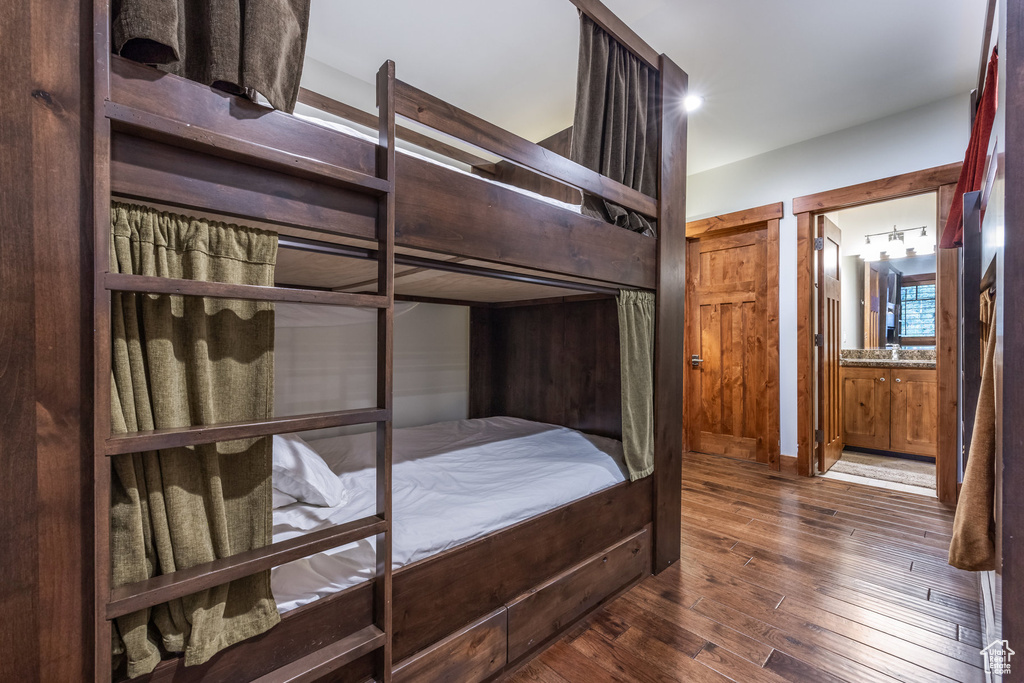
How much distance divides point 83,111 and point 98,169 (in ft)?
0.37

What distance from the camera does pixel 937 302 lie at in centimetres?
297

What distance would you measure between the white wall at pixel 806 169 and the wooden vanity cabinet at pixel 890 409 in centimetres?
128

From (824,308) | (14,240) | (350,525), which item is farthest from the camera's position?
(824,308)

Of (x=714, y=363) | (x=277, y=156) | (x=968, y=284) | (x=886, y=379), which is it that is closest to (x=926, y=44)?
(x=968, y=284)

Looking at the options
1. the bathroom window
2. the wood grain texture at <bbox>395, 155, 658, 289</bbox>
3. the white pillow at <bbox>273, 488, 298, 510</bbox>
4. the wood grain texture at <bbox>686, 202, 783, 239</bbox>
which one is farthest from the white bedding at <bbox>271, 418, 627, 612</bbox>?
the bathroom window

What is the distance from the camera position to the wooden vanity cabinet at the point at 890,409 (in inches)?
155

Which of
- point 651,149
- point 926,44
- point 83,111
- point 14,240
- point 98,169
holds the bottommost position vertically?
point 14,240

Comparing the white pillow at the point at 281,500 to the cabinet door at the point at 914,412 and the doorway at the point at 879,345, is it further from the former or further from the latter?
the cabinet door at the point at 914,412

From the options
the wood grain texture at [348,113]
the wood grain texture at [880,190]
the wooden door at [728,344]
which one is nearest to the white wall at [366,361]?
the wood grain texture at [348,113]

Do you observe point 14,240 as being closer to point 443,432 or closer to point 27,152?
point 27,152

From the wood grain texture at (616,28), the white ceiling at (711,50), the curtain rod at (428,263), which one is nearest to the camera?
the curtain rod at (428,263)

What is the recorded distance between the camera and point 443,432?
103 inches

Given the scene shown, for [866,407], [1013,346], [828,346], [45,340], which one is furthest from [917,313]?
[45,340]

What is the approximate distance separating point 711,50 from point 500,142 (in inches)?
76.3
